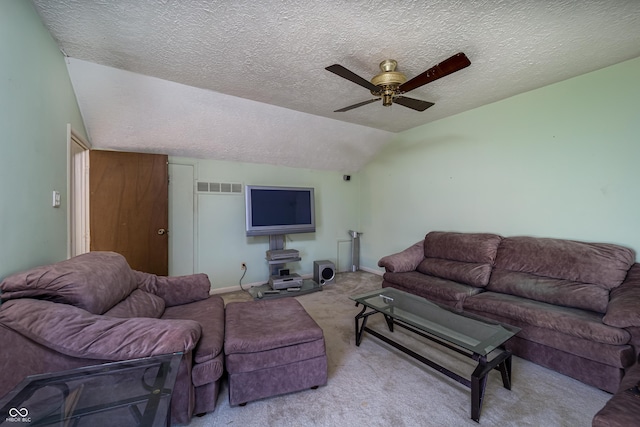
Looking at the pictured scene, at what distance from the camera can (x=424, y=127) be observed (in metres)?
3.87

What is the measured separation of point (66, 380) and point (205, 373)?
622mm

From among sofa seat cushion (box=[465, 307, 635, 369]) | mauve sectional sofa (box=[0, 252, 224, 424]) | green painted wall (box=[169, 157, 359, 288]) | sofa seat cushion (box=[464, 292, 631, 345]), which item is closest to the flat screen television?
green painted wall (box=[169, 157, 359, 288])

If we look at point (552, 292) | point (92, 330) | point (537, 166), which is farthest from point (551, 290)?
point (92, 330)

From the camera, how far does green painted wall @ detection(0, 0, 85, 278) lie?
127cm

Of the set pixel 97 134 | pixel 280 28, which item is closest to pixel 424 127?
pixel 280 28

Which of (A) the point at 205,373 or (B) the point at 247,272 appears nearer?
(A) the point at 205,373

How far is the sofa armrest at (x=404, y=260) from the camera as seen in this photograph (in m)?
3.29

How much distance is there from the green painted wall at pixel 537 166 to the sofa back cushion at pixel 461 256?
302 mm

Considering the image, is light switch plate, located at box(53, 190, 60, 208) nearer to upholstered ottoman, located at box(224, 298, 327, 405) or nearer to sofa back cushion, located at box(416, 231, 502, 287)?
upholstered ottoman, located at box(224, 298, 327, 405)

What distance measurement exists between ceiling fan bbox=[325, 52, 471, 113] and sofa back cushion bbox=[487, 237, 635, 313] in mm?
1910

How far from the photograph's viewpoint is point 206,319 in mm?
1852

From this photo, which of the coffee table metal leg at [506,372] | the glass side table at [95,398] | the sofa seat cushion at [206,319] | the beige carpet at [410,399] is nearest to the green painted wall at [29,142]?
the glass side table at [95,398]

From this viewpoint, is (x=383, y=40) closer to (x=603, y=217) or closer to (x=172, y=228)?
(x=603, y=217)

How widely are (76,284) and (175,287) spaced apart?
0.89m
